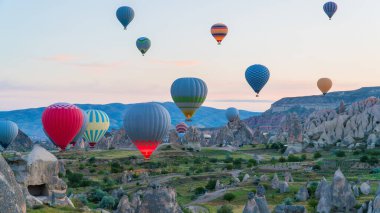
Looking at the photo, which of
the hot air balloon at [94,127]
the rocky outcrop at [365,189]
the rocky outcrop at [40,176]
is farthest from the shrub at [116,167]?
the rocky outcrop at [40,176]

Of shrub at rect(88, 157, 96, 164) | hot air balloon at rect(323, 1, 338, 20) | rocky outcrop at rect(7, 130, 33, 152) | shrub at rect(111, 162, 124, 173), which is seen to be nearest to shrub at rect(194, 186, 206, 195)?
shrub at rect(111, 162, 124, 173)

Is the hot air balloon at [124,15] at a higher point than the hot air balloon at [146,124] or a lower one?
higher

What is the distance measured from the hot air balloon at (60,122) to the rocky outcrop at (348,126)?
2330 inches

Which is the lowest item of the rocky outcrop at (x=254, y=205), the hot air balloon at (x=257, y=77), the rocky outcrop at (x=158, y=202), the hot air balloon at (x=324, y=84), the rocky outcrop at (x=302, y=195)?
the rocky outcrop at (x=302, y=195)

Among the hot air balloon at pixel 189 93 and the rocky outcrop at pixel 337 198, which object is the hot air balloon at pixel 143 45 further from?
the rocky outcrop at pixel 337 198

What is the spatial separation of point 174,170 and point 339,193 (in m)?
46.1

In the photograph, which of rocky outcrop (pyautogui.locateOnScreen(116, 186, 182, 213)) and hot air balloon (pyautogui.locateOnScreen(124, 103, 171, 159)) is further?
hot air balloon (pyautogui.locateOnScreen(124, 103, 171, 159))

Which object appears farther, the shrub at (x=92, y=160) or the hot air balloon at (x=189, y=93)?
the shrub at (x=92, y=160)

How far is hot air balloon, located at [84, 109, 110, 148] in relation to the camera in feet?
344

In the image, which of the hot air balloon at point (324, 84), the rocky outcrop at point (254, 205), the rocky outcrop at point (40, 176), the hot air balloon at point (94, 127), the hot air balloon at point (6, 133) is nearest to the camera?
the rocky outcrop at point (40, 176)

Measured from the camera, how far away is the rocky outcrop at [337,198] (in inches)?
1770

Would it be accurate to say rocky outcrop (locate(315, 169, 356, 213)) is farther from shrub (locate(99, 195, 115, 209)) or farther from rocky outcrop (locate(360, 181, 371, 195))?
shrub (locate(99, 195, 115, 209))

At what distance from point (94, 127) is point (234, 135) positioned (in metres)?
72.0

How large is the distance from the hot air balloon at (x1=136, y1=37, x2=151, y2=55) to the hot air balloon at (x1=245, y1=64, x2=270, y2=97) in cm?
2193
